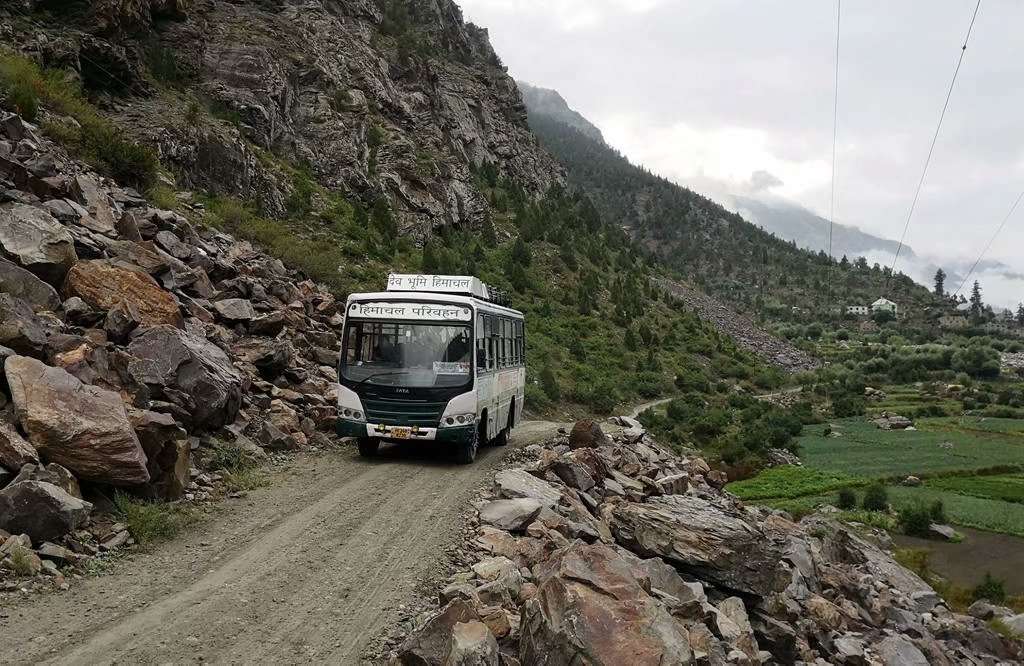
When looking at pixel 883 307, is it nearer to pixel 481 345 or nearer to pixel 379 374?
pixel 481 345

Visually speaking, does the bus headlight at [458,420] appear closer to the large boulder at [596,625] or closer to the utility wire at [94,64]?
the large boulder at [596,625]

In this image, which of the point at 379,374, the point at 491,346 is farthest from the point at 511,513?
the point at 491,346

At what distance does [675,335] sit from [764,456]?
19.1m

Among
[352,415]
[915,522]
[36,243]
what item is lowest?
[915,522]

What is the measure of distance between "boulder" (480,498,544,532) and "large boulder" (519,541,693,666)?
3.25 metres

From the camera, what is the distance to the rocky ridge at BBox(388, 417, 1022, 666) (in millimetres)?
6730

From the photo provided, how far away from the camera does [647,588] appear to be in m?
8.45

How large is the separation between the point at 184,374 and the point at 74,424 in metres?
3.41

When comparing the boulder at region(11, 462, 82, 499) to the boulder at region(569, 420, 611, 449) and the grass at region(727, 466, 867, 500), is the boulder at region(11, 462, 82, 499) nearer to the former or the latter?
the boulder at region(569, 420, 611, 449)

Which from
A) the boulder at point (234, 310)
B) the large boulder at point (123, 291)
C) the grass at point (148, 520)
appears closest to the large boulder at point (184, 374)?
the large boulder at point (123, 291)

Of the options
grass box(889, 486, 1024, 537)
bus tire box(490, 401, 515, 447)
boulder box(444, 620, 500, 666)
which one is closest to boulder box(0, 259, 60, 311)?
boulder box(444, 620, 500, 666)

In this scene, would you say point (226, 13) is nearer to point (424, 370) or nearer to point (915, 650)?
point (424, 370)

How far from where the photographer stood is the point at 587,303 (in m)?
64.6

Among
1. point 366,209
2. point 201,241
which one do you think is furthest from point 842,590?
point 366,209
